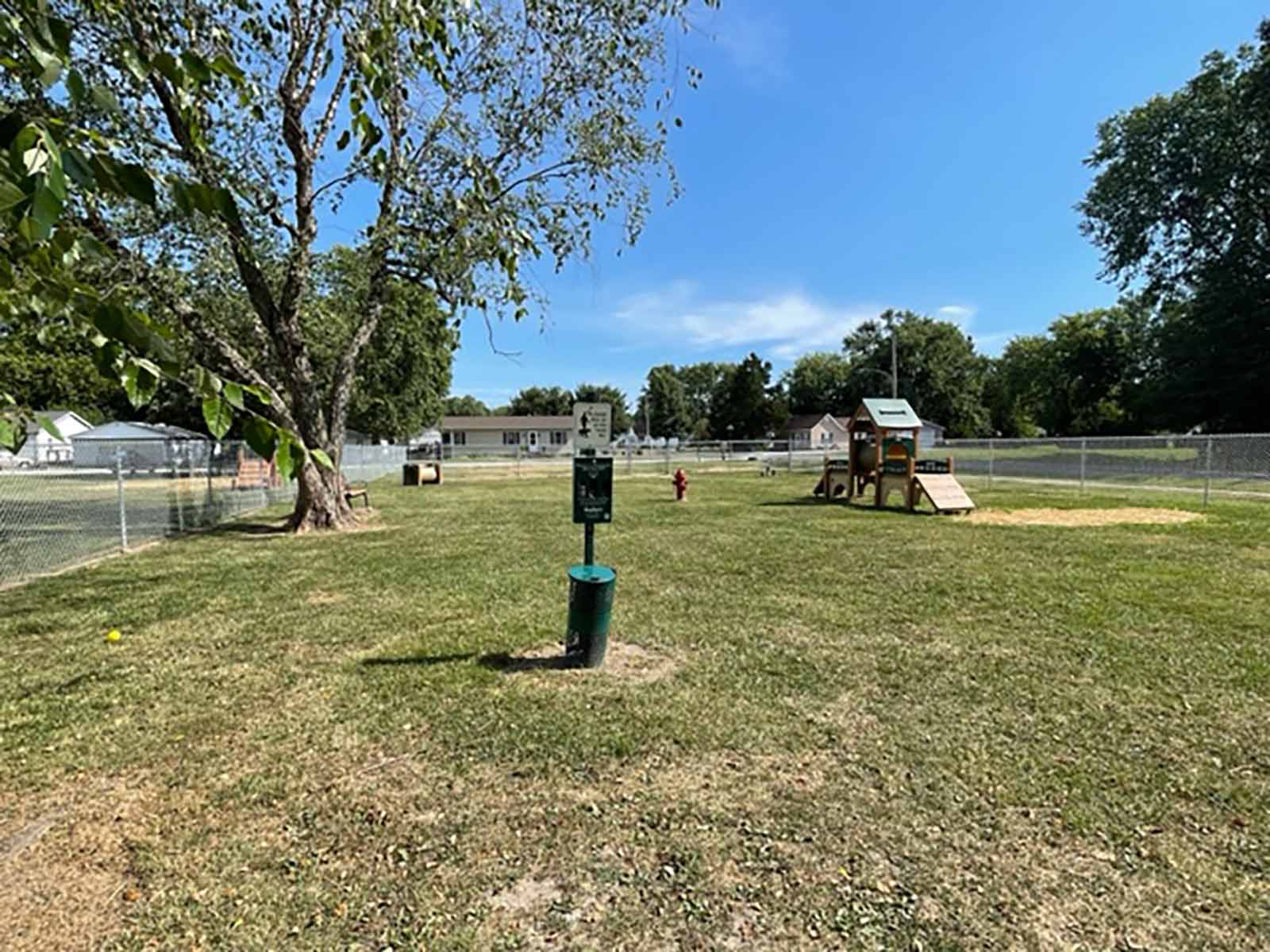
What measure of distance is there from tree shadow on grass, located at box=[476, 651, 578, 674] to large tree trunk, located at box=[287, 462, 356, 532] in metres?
7.97

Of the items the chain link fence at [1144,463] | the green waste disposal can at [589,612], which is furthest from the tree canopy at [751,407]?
the green waste disposal can at [589,612]

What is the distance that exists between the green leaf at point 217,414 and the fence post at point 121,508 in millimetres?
9759

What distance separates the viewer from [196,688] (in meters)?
4.20

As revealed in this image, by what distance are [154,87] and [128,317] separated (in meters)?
2.14

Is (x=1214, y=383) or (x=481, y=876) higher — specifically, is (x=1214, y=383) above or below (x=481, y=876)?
above

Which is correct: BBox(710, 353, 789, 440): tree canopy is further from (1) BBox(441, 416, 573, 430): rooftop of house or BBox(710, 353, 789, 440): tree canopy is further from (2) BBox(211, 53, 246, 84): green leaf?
(2) BBox(211, 53, 246, 84): green leaf

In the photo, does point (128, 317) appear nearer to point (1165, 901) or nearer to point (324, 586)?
point (1165, 901)

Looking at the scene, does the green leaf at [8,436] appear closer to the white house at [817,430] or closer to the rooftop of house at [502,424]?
the white house at [817,430]

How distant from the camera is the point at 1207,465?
46.8ft

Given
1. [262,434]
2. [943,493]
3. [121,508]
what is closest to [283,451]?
[262,434]

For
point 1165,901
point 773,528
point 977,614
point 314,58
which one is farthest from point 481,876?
point 314,58

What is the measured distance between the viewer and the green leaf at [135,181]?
99 cm

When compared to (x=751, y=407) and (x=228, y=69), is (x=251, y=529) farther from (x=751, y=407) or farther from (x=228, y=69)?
(x=751, y=407)

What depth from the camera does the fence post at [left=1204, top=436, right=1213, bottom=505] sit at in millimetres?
13875
